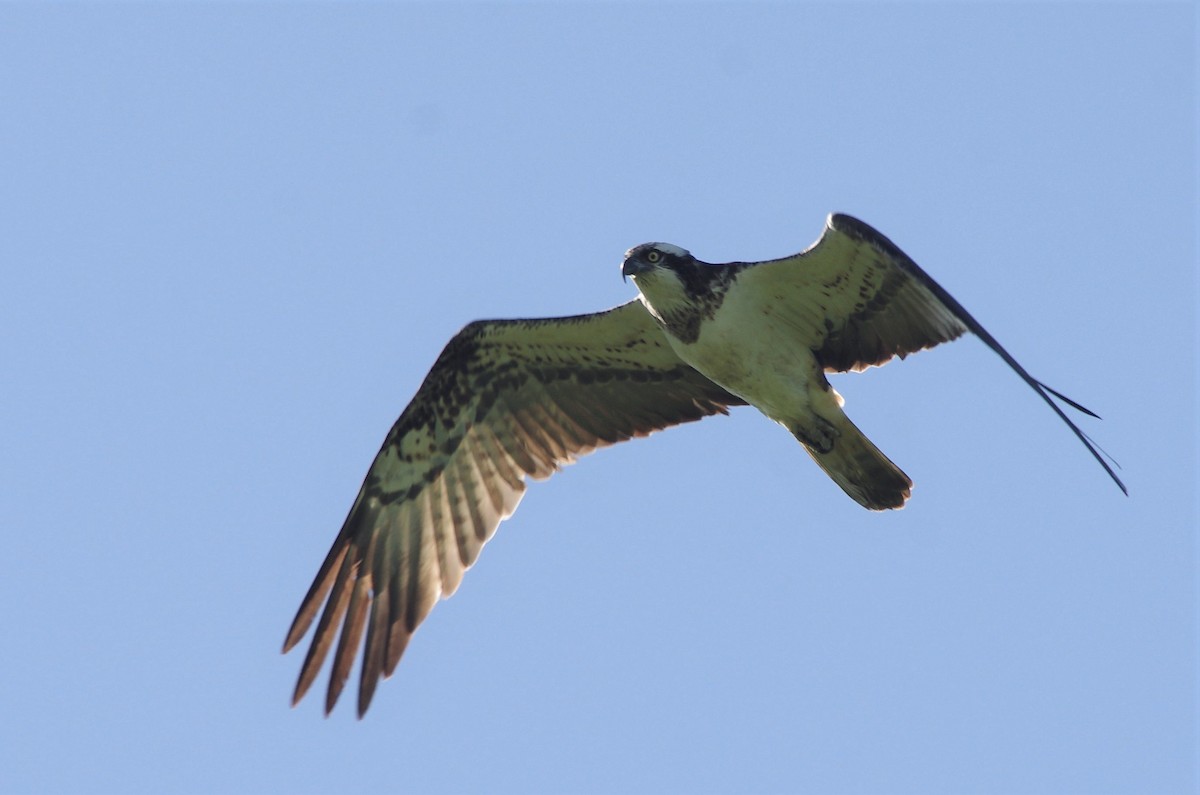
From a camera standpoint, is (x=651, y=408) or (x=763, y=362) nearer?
(x=763, y=362)

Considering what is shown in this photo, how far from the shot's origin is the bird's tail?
1105 cm

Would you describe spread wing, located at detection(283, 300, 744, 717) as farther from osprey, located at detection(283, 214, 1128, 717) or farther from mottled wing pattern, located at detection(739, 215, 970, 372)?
mottled wing pattern, located at detection(739, 215, 970, 372)

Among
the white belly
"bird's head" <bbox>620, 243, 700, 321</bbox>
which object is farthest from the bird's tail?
"bird's head" <bbox>620, 243, 700, 321</bbox>

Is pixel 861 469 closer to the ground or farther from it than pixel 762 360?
closer to the ground

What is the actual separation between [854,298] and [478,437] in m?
3.21

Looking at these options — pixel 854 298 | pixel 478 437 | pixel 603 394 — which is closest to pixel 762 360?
pixel 854 298

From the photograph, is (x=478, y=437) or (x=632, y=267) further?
(x=478, y=437)

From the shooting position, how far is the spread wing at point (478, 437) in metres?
11.8

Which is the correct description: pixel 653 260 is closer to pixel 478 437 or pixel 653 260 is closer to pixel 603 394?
pixel 603 394

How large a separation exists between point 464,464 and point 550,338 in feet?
4.25

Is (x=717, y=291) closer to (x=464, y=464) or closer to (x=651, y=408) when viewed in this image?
(x=651, y=408)

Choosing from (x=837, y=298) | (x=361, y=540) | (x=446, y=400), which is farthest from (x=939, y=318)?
(x=361, y=540)

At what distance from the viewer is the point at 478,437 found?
12.5m

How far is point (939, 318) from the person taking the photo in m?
10.6
